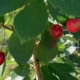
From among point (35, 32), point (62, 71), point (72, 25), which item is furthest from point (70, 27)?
point (62, 71)

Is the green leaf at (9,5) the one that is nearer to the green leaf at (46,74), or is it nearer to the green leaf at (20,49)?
the green leaf at (20,49)

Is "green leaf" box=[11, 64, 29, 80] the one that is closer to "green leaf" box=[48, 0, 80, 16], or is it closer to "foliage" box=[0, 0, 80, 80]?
"foliage" box=[0, 0, 80, 80]

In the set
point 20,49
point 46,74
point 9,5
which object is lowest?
point 46,74

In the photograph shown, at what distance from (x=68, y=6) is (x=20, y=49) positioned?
307mm

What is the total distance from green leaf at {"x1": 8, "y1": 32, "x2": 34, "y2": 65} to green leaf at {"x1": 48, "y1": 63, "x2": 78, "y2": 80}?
250mm

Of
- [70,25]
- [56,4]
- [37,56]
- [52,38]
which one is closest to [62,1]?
[56,4]

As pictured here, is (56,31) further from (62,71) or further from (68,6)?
(62,71)

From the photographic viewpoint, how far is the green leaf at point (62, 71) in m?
1.14

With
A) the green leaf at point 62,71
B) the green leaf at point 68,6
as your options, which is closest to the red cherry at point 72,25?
the green leaf at point 68,6

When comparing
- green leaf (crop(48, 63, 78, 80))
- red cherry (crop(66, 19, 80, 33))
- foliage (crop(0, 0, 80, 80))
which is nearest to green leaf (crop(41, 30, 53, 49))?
foliage (crop(0, 0, 80, 80))

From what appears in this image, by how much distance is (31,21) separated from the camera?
31.3 inches

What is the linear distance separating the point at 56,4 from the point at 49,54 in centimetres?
37

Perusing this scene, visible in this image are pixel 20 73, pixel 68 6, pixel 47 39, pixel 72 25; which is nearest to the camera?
pixel 68 6

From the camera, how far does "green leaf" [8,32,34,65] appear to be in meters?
0.93
